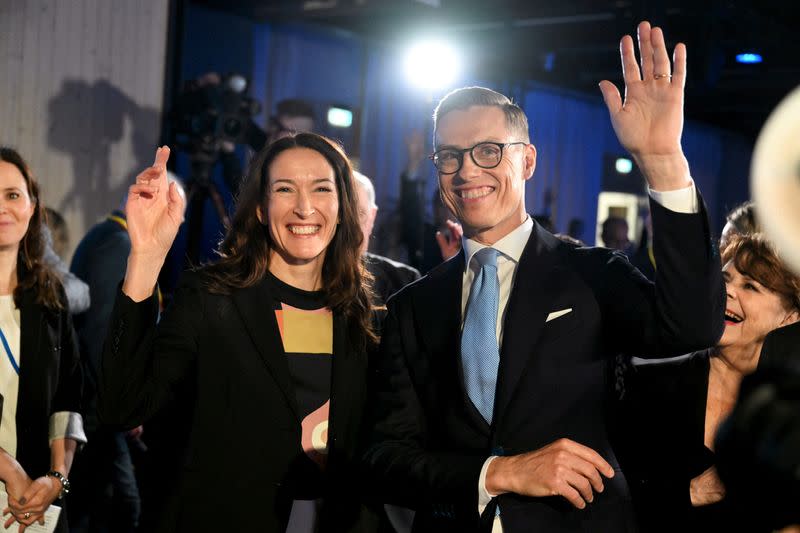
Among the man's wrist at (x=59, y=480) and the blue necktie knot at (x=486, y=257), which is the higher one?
the blue necktie knot at (x=486, y=257)

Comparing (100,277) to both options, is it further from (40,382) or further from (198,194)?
(198,194)

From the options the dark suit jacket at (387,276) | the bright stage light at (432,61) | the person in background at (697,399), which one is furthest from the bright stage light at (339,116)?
the person in background at (697,399)

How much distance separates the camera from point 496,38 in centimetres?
872

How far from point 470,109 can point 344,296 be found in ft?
2.17

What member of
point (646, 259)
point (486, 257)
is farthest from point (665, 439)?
point (646, 259)

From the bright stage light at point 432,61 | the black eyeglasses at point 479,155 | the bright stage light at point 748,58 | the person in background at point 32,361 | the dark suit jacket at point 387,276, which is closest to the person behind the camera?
the black eyeglasses at point 479,155

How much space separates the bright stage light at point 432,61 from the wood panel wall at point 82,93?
10.8 feet

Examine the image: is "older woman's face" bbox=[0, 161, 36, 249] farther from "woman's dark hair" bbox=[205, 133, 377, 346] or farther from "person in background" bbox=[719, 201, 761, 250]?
"person in background" bbox=[719, 201, 761, 250]

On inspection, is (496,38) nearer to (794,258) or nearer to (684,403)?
(684,403)

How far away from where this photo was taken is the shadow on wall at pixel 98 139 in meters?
5.64

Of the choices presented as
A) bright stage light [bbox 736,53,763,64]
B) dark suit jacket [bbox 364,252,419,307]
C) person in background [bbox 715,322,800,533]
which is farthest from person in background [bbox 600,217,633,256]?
person in background [bbox 715,322,800,533]

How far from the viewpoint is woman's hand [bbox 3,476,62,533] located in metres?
2.31

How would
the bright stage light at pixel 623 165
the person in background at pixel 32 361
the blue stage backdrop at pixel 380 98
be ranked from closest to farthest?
the person in background at pixel 32 361
the blue stage backdrop at pixel 380 98
the bright stage light at pixel 623 165

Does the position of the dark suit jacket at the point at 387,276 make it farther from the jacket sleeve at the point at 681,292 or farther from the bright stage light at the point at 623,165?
the bright stage light at the point at 623,165
